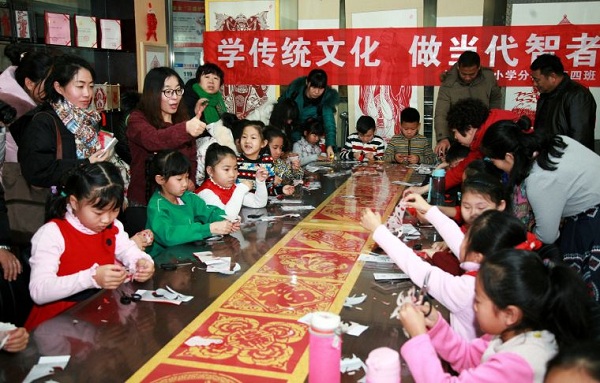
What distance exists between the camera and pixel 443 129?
519 centimetres

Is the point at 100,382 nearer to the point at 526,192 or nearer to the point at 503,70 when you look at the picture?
the point at 526,192

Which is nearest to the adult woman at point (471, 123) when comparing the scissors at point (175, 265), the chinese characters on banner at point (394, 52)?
the scissors at point (175, 265)

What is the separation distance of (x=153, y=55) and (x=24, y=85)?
3.53m

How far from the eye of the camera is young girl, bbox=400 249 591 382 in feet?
3.95

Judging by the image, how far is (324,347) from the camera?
3.69 ft

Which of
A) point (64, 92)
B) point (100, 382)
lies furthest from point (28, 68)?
point (100, 382)

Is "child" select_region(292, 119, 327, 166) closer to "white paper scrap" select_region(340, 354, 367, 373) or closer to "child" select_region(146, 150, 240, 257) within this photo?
"child" select_region(146, 150, 240, 257)

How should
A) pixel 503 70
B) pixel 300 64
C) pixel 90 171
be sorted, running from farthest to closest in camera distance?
pixel 300 64 → pixel 503 70 → pixel 90 171

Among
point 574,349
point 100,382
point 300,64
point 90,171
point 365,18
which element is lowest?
point 100,382

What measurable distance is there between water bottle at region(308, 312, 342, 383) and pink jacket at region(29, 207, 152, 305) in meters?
0.93

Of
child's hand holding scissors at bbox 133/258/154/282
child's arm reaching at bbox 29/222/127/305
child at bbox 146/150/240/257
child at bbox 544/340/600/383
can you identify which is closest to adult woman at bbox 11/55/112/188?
child at bbox 146/150/240/257

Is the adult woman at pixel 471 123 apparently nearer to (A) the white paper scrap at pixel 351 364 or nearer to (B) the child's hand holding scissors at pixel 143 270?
(B) the child's hand holding scissors at pixel 143 270

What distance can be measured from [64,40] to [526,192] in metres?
4.44

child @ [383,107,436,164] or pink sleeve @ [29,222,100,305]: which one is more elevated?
child @ [383,107,436,164]
